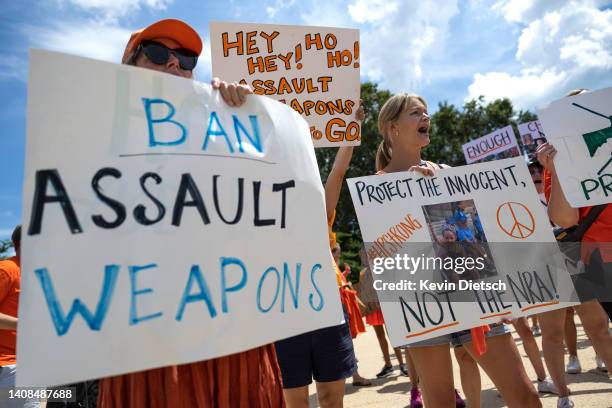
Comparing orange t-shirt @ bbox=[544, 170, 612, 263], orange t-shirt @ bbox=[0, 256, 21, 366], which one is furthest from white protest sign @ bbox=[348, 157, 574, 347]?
orange t-shirt @ bbox=[0, 256, 21, 366]

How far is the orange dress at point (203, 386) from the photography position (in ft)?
4.50

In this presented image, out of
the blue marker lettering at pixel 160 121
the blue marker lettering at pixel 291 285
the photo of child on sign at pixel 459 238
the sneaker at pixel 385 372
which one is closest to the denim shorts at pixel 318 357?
the photo of child on sign at pixel 459 238

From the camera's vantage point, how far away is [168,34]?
1740mm

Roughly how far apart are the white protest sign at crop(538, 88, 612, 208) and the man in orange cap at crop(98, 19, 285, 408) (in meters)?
1.93

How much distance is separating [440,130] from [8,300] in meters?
26.4

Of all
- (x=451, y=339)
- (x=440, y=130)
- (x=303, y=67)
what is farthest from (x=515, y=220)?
(x=440, y=130)

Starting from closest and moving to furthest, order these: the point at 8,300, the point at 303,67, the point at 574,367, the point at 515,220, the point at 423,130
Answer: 1. the point at 515,220
2. the point at 423,130
3. the point at 303,67
4. the point at 8,300
5. the point at 574,367

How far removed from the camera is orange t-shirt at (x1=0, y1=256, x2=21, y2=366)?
3.39 m

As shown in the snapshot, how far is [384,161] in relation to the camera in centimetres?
295

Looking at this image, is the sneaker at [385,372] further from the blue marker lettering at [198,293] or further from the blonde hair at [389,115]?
the blue marker lettering at [198,293]

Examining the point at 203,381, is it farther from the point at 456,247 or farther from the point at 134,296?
the point at 456,247

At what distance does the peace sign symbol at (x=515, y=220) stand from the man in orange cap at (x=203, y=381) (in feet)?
5.03

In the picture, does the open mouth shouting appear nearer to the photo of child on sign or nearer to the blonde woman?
the blonde woman

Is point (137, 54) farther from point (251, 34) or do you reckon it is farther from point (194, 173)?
point (251, 34)
